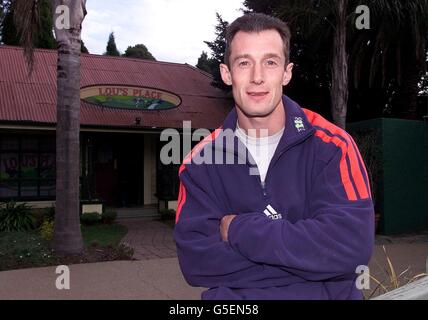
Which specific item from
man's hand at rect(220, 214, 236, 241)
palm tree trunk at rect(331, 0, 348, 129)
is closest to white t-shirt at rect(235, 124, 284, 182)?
man's hand at rect(220, 214, 236, 241)

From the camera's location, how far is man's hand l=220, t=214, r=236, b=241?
178 cm

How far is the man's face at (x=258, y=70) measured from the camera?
71.0 inches

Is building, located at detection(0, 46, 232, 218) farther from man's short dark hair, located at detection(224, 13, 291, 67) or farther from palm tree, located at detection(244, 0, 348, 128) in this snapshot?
man's short dark hair, located at detection(224, 13, 291, 67)

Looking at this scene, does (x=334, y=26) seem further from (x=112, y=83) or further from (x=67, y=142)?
(x=112, y=83)

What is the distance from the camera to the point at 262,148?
191 cm

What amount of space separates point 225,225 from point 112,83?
1455 centimetres

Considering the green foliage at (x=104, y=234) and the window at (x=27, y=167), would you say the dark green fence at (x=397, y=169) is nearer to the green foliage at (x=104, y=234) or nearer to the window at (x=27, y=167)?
the green foliage at (x=104, y=234)

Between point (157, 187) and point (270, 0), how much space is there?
7736 mm

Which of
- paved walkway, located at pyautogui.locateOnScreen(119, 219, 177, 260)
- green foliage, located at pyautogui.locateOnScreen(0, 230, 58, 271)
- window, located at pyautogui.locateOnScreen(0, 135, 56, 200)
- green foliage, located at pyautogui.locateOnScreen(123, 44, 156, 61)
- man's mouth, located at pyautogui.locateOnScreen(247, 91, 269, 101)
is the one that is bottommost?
paved walkway, located at pyautogui.locateOnScreen(119, 219, 177, 260)

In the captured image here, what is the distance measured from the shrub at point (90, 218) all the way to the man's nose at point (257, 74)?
1149 centimetres

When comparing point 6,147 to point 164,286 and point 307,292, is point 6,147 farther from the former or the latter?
point 307,292

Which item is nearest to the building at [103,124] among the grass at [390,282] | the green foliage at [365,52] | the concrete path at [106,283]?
the green foliage at [365,52]
